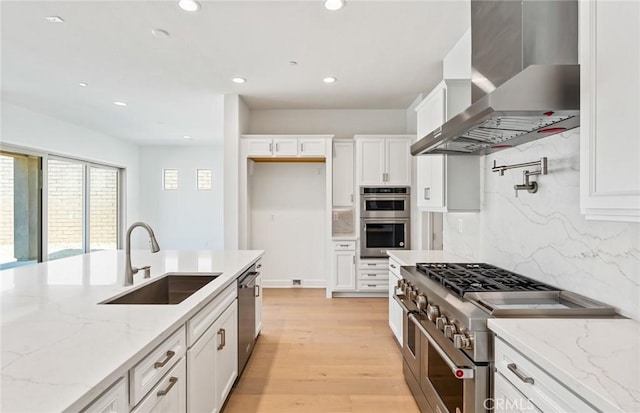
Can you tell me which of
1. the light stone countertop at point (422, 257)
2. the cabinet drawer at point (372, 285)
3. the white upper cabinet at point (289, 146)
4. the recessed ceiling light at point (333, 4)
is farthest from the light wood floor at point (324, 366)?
the recessed ceiling light at point (333, 4)

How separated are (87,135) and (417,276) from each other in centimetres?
693

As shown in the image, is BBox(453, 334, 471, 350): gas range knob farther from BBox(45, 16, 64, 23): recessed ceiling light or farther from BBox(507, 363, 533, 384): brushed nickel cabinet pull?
BBox(45, 16, 64, 23): recessed ceiling light

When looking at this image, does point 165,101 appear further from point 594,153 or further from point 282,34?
point 594,153

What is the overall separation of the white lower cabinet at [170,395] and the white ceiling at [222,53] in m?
2.45

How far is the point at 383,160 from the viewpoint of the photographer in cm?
481

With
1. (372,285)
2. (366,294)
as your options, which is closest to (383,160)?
(372,285)

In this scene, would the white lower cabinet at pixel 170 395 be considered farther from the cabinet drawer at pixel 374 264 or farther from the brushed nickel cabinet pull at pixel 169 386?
the cabinet drawer at pixel 374 264

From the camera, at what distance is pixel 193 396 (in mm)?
1572

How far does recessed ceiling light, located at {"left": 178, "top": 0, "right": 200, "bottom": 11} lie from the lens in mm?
2457

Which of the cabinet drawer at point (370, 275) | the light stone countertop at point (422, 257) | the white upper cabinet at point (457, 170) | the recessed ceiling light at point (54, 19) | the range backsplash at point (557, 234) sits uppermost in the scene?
the recessed ceiling light at point (54, 19)

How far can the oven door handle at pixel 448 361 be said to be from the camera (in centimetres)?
136

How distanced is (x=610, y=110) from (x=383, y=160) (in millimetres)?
3733

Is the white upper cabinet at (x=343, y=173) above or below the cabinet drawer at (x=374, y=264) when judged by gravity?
above

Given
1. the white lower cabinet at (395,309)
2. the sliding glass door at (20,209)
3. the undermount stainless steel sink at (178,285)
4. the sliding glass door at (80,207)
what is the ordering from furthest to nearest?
the sliding glass door at (80,207), the sliding glass door at (20,209), the white lower cabinet at (395,309), the undermount stainless steel sink at (178,285)
